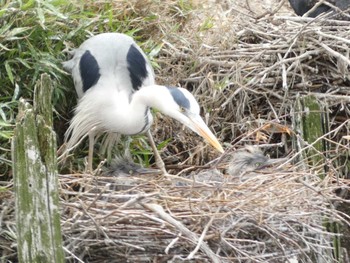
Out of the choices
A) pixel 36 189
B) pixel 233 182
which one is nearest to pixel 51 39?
pixel 233 182

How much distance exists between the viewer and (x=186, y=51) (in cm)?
498

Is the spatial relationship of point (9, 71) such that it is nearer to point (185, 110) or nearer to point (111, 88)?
point (111, 88)

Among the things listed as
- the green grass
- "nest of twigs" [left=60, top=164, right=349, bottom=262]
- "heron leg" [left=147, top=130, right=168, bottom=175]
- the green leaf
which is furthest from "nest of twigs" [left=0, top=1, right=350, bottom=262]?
the green leaf

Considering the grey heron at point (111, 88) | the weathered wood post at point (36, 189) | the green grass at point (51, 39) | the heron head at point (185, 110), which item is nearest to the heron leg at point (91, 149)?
the grey heron at point (111, 88)

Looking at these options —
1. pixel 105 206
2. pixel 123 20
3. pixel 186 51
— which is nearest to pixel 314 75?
pixel 186 51

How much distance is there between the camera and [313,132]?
4035 millimetres

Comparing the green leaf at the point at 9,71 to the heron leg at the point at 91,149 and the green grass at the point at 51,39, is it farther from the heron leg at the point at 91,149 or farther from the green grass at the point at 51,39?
the heron leg at the point at 91,149

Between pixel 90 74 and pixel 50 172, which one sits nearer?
pixel 50 172

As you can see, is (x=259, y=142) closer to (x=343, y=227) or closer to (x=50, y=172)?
(x=343, y=227)

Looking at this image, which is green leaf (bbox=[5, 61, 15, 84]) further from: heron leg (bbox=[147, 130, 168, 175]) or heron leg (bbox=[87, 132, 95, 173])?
heron leg (bbox=[147, 130, 168, 175])

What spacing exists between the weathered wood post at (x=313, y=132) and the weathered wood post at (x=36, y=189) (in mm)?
1476

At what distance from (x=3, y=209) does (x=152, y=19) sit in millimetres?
1793

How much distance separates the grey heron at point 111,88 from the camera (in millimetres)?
4293

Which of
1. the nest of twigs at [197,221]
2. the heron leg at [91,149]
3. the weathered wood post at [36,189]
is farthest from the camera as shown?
the heron leg at [91,149]
